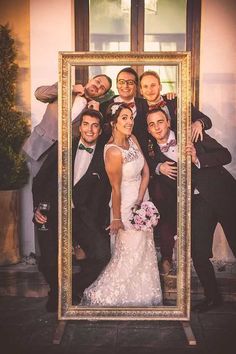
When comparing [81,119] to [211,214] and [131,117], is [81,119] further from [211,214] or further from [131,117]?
[211,214]

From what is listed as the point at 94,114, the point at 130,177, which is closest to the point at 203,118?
the point at 130,177

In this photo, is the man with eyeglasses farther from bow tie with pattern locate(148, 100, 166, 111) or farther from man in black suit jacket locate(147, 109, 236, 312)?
man in black suit jacket locate(147, 109, 236, 312)

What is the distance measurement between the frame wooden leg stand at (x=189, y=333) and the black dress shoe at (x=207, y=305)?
511mm

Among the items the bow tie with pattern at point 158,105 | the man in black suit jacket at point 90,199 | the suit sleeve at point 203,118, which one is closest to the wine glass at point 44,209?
the man in black suit jacket at point 90,199

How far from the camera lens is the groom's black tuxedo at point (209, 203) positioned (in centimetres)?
426

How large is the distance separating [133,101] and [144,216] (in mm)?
973

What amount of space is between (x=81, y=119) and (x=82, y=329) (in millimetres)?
1840

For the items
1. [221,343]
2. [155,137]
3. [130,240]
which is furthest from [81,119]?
[221,343]

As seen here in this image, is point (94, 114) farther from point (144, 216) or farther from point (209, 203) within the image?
point (209, 203)

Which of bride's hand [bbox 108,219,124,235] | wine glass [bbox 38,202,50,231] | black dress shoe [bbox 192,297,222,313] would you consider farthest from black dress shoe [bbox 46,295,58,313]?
black dress shoe [bbox 192,297,222,313]

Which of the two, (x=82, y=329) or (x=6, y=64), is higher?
(x=6, y=64)

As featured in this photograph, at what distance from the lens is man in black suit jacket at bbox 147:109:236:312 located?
13.8 ft

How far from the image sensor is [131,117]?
3908 millimetres

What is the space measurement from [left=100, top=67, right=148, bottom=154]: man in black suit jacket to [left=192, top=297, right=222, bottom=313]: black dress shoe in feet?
5.45
